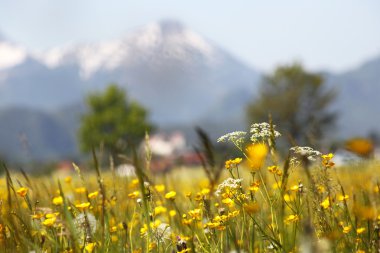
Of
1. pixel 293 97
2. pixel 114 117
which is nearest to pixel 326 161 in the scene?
pixel 293 97

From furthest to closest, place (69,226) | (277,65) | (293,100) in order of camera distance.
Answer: (277,65)
(293,100)
(69,226)

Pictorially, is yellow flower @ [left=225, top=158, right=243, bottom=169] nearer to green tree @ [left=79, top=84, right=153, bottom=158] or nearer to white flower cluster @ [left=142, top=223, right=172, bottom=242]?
white flower cluster @ [left=142, top=223, right=172, bottom=242]

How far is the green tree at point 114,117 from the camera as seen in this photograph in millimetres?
69812

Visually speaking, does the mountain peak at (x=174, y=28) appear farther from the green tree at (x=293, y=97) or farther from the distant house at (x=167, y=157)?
the green tree at (x=293, y=97)

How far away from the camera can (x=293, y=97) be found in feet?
204

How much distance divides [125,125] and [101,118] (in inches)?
161

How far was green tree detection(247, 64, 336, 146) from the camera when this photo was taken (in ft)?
206

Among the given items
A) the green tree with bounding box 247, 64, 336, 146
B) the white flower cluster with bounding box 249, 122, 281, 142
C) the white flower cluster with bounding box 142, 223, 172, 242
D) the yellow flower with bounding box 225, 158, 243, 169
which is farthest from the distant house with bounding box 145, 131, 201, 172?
the green tree with bounding box 247, 64, 336, 146

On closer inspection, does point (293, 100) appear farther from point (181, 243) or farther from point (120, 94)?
point (181, 243)

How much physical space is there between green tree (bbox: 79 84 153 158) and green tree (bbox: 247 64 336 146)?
636 inches

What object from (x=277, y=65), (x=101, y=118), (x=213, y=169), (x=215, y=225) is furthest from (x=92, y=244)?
(x=101, y=118)

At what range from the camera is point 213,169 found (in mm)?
2109

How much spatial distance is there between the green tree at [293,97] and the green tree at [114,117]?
16164 millimetres

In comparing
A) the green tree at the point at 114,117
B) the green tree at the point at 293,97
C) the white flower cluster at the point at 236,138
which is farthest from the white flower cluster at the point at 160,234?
the green tree at the point at 114,117
